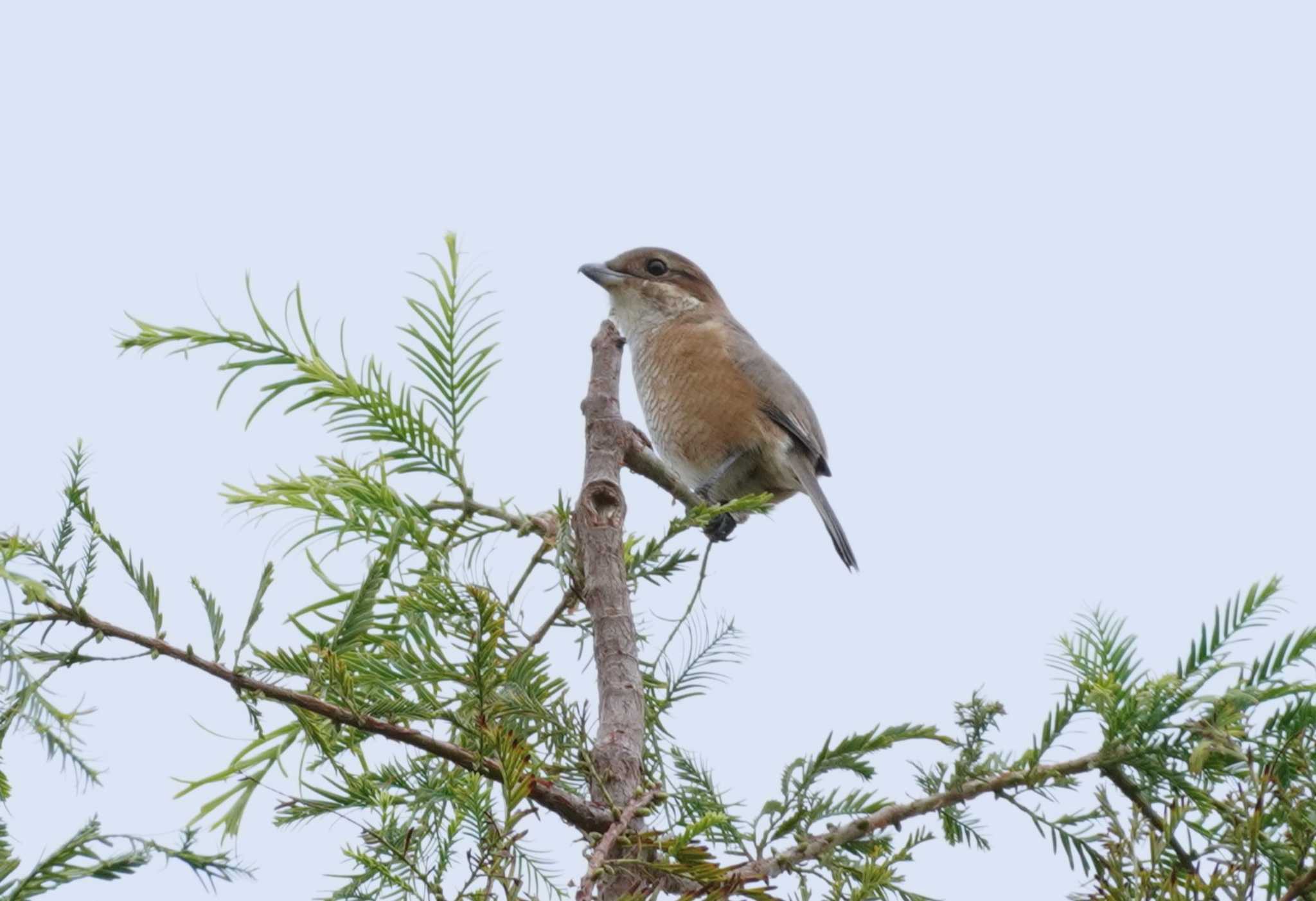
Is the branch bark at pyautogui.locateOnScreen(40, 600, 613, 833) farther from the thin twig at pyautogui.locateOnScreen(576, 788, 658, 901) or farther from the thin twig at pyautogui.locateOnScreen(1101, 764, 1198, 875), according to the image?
the thin twig at pyautogui.locateOnScreen(1101, 764, 1198, 875)

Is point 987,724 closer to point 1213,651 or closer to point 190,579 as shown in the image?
point 1213,651

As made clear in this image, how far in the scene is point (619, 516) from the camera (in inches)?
96.0

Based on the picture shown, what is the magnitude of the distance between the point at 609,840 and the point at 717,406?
4.09 meters

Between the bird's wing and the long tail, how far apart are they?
0.10m

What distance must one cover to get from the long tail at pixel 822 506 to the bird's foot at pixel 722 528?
3.54 ft

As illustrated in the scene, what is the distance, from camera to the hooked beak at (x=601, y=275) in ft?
21.5

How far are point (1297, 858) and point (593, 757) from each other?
3.12 feet

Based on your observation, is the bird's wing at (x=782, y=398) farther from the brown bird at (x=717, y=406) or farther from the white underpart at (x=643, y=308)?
the white underpart at (x=643, y=308)

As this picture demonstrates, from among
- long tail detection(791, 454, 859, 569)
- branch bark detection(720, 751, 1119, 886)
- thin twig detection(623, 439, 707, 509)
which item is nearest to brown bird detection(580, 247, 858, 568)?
long tail detection(791, 454, 859, 569)

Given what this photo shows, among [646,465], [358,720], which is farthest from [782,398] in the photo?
[358,720]

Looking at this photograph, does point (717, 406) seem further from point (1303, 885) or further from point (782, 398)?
point (1303, 885)

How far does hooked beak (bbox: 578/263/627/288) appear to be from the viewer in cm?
654

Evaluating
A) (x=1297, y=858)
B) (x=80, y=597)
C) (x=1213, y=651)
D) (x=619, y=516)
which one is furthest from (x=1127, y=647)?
(x=80, y=597)

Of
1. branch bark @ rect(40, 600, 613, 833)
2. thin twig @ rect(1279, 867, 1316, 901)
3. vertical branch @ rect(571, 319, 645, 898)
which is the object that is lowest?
thin twig @ rect(1279, 867, 1316, 901)
